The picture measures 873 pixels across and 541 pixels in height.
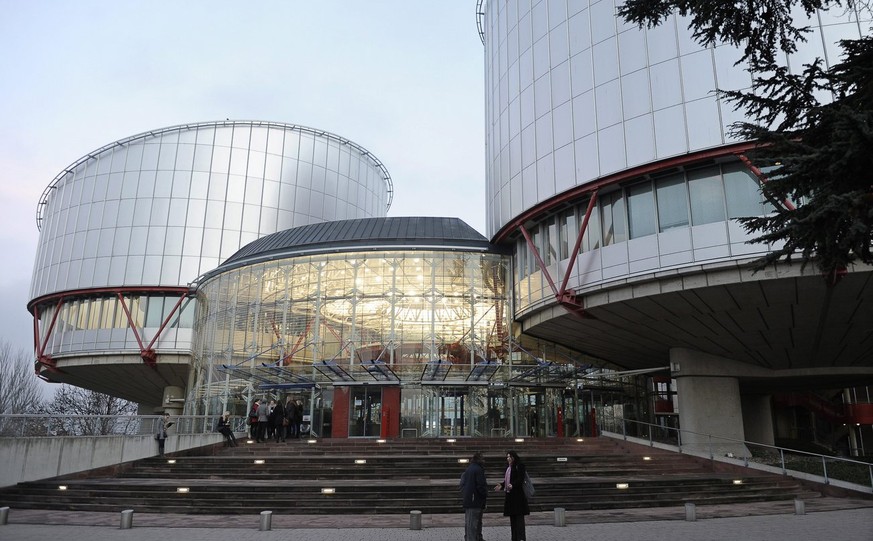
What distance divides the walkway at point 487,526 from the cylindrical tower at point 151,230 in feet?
105

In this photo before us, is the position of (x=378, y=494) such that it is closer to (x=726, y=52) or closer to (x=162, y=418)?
(x=162, y=418)

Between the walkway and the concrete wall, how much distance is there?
8.76 feet

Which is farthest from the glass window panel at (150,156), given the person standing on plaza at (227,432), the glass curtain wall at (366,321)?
the person standing on plaza at (227,432)

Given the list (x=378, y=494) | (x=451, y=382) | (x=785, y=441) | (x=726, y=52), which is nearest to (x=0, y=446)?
(x=378, y=494)

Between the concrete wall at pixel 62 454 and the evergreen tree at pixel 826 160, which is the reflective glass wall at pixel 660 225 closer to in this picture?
the evergreen tree at pixel 826 160

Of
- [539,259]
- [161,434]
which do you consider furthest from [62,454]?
[539,259]

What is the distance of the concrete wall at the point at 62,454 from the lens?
711 inches

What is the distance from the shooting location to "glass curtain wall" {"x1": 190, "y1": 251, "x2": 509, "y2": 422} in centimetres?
3059

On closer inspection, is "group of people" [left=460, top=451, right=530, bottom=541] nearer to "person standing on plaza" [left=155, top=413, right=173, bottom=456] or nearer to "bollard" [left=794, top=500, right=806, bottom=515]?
"bollard" [left=794, top=500, right=806, bottom=515]

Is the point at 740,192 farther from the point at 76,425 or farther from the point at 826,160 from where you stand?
the point at 76,425

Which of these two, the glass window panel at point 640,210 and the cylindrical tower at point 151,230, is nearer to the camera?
the glass window panel at point 640,210

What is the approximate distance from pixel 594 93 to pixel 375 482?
1622cm

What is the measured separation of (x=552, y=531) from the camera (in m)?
12.7

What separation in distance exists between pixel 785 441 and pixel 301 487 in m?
39.9
